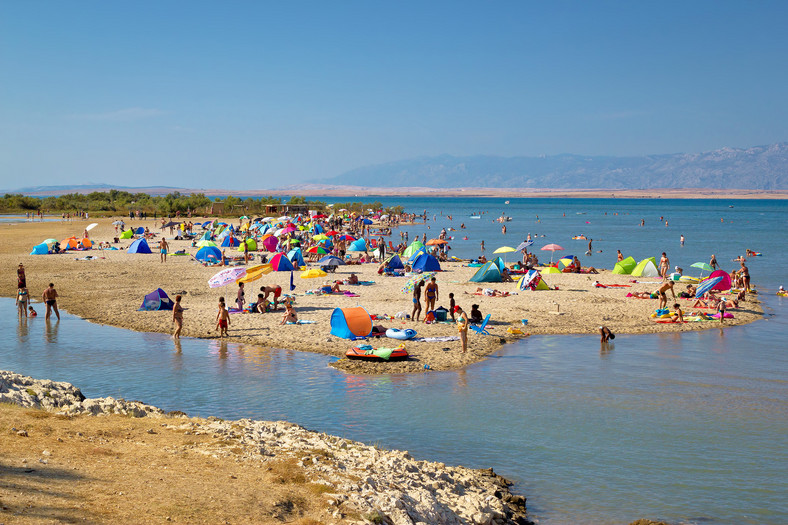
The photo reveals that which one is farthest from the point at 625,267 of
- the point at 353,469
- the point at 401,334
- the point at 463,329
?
the point at 353,469

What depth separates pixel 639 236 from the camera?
6625 cm

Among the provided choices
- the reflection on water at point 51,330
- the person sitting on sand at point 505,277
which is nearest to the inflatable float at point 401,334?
the reflection on water at point 51,330

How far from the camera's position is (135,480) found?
295 inches

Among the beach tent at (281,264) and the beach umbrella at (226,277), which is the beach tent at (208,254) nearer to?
the beach tent at (281,264)

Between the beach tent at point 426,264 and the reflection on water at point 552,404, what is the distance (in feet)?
42.1

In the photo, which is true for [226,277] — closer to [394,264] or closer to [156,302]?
[156,302]

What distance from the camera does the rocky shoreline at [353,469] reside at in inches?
300

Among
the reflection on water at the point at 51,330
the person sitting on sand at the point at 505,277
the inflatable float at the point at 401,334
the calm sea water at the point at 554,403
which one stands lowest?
the calm sea water at the point at 554,403

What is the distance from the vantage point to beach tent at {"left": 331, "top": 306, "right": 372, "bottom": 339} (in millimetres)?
18203

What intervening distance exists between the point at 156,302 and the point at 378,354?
10417 millimetres

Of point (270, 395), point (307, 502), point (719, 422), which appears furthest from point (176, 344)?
point (719, 422)

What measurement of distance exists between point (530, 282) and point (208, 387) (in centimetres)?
1630

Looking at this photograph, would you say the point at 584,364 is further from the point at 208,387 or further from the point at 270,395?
the point at 208,387

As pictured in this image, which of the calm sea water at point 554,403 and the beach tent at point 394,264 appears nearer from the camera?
the calm sea water at point 554,403
